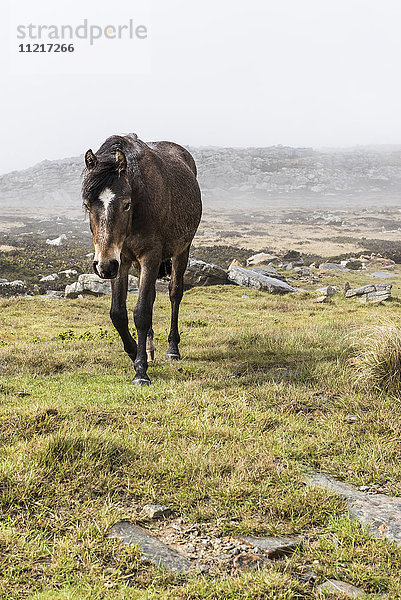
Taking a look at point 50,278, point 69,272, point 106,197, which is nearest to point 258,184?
point 69,272

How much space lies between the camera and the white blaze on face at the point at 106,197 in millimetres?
6668

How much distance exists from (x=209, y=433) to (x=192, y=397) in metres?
1.25

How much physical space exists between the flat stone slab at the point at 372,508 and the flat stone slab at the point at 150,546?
1.41 metres

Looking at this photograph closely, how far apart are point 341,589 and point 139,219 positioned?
561 centimetres

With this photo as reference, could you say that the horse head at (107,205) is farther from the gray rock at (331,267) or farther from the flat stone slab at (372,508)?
the gray rock at (331,267)

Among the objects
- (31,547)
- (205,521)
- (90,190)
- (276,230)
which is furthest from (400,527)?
(276,230)

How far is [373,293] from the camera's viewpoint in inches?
813

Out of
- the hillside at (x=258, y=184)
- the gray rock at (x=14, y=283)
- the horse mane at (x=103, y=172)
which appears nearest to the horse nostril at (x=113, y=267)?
the horse mane at (x=103, y=172)

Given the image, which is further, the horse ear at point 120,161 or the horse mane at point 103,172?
the horse ear at point 120,161

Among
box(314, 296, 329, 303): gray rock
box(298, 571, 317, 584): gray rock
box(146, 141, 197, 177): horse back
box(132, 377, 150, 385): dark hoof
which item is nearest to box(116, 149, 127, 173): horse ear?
box(132, 377, 150, 385): dark hoof

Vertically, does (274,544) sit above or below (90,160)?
below

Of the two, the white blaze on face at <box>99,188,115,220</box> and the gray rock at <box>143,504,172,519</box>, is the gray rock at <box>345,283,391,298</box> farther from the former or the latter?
the gray rock at <box>143,504,172,519</box>

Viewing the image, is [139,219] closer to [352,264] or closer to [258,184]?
[352,264]

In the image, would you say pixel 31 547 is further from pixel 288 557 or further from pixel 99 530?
pixel 288 557
